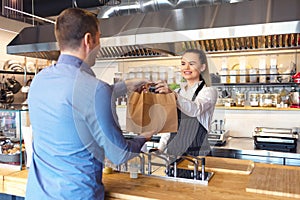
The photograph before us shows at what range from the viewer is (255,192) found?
1.15 meters

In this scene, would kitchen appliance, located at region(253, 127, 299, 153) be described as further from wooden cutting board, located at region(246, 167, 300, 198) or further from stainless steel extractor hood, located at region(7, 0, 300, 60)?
wooden cutting board, located at region(246, 167, 300, 198)

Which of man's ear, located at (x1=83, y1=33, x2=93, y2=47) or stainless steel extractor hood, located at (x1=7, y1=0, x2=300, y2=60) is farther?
stainless steel extractor hood, located at (x1=7, y1=0, x2=300, y2=60)

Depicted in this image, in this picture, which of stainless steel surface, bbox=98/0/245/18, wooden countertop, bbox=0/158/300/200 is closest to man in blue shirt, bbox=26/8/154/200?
wooden countertop, bbox=0/158/300/200

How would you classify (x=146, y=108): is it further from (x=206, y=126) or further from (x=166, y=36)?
(x=166, y=36)

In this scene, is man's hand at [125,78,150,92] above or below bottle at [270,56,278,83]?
below

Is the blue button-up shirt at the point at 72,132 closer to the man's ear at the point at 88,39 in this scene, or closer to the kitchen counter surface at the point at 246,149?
the man's ear at the point at 88,39

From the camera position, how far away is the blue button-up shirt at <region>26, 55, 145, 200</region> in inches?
37.9

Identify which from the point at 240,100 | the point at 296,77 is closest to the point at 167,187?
the point at 296,77

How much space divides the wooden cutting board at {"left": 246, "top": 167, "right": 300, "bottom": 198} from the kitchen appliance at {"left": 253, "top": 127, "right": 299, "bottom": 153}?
1271 millimetres

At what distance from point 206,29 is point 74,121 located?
124 centimetres

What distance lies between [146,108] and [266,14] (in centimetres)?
117

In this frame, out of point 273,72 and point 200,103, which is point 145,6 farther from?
point 273,72

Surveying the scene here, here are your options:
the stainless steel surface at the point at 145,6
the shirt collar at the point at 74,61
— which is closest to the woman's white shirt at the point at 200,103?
the shirt collar at the point at 74,61

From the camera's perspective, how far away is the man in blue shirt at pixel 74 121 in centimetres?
97
